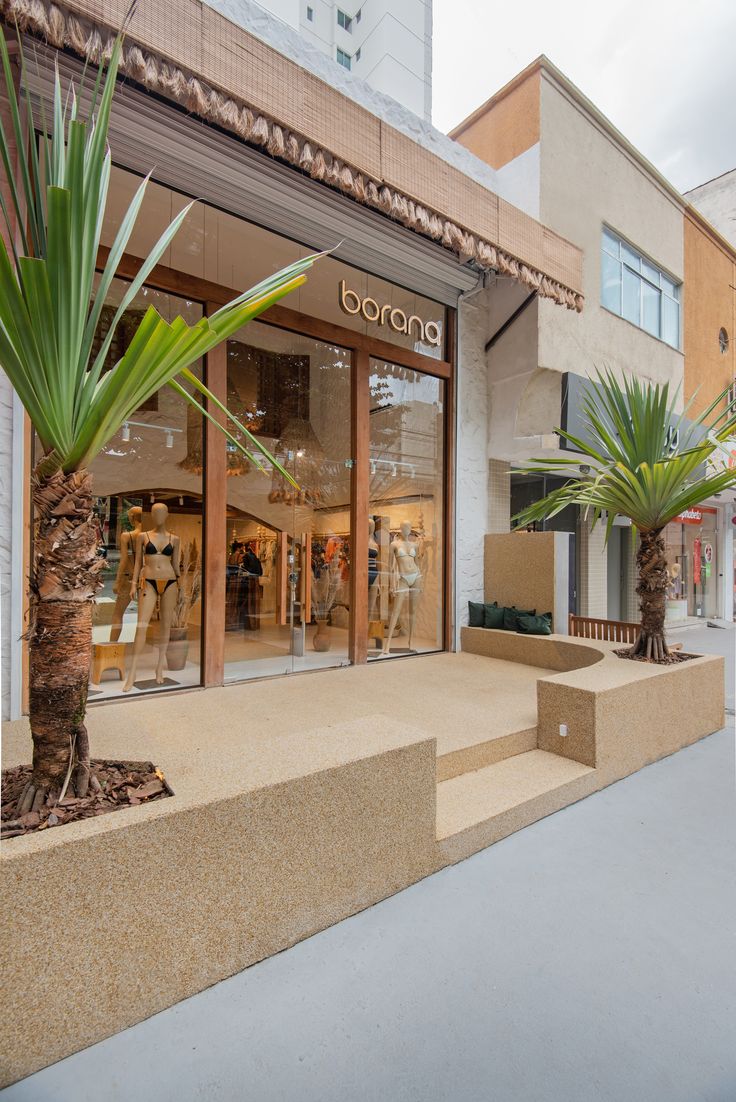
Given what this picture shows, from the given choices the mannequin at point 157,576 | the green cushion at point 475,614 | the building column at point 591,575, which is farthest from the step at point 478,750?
the building column at point 591,575

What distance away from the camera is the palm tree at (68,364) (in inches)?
57.0

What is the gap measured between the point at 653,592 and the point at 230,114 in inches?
178

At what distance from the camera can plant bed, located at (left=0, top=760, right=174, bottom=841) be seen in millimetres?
1620

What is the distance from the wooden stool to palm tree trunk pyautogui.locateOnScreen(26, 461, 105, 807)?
296 centimetres

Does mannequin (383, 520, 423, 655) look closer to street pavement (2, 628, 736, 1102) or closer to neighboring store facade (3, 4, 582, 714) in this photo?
neighboring store facade (3, 4, 582, 714)

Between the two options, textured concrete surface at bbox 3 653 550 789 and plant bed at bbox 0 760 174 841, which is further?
textured concrete surface at bbox 3 653 550 789

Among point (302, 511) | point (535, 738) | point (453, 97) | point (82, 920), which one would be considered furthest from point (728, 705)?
point (453, 97)

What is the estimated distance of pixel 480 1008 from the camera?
1725mm

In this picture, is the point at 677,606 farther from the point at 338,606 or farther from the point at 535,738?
the point at 535,738

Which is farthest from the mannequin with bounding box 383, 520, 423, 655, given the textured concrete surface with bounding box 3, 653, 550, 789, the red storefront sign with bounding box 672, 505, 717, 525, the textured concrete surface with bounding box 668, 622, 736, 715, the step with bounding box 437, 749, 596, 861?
the red storefront sign with bounding box 672, 505, 717, 525

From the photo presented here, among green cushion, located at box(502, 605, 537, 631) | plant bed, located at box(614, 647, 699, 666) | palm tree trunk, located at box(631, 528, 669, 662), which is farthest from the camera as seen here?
green cushion, located at box(502, 605, 537, 631)

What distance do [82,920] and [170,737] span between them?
1923mm

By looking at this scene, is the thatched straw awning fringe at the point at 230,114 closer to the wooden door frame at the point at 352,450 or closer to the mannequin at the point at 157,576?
the wooden door frame at the point at 352,450

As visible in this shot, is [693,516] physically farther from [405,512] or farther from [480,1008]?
[480,1008]
